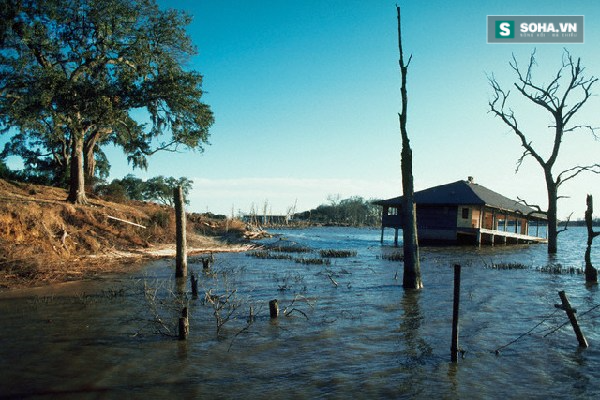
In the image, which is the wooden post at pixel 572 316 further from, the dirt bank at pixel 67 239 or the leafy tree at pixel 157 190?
the leafy tree at pixel 157 190

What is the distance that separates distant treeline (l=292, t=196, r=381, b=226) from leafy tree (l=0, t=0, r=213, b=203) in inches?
3986

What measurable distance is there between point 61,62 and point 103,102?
436 cm

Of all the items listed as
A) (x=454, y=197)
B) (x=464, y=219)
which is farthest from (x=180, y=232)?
(x=464, y=219)

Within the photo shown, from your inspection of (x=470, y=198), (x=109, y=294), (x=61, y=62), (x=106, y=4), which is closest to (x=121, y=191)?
(x=61, y=62)

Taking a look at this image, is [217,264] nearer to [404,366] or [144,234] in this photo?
[144,234]

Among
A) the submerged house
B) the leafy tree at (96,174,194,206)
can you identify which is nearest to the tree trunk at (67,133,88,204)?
the submerged house

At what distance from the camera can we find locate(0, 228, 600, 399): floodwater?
6398mm

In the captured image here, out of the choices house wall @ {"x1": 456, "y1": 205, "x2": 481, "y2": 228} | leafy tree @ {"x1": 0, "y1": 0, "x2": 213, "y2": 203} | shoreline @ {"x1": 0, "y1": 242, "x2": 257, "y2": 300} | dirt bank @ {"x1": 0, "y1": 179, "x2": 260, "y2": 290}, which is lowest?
shoreline @ {"x1": 0, "y1": 242, "x2": 257, "y2": 300}

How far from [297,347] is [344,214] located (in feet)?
412

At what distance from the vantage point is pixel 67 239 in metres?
19.0

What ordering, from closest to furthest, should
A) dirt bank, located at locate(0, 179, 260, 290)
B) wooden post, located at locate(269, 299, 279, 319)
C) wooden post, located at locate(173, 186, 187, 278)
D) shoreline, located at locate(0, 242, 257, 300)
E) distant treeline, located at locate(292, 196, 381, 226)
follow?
wooden post, located at locate(269, 299, 279, 319)
shoreline, located at locate(0, 242, 257, 300)
dirt bank, located at locate(0, 179, 260, 290)
wooden post, located at locate(173, 186, 187, 278)
distant treeline, located at locate(292, 196, 381, 226)

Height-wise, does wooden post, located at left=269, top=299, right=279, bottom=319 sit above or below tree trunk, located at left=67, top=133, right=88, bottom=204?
below

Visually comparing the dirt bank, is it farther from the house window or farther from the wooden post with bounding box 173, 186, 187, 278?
the house window

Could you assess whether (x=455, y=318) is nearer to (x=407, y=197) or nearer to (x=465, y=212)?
(x=407, y=197)
